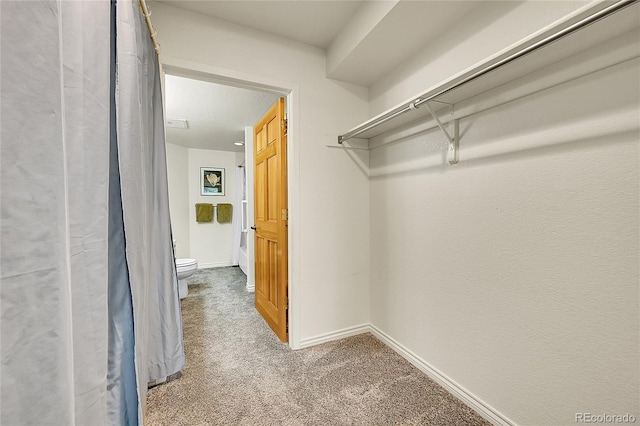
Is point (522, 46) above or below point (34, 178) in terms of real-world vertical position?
above

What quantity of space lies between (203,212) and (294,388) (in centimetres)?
394

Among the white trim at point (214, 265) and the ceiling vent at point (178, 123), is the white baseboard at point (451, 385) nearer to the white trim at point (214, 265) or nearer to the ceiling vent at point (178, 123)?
the ceiling vent at point (178, 123)

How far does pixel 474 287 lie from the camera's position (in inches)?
55.1

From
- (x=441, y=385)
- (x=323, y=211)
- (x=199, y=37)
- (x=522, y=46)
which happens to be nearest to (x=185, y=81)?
(x=199, y=37)

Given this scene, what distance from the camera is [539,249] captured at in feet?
3.72

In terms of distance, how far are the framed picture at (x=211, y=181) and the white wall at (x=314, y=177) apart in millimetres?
3430

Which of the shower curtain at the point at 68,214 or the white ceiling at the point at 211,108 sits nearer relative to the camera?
the shower curtain at the point at 68,214

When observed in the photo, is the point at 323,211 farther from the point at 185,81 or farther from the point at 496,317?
the point at 185,81

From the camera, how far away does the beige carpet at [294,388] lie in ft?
4.42

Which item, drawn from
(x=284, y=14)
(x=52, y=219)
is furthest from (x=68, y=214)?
(x=284, y=14)

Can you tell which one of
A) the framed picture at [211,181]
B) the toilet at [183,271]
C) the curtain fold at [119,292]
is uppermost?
the framed picture at [211,181]

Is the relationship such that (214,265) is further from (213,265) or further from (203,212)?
(203,212)

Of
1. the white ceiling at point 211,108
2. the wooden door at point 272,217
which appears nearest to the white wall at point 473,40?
the wooden door at point 272,217

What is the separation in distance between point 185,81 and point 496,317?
297 cm
